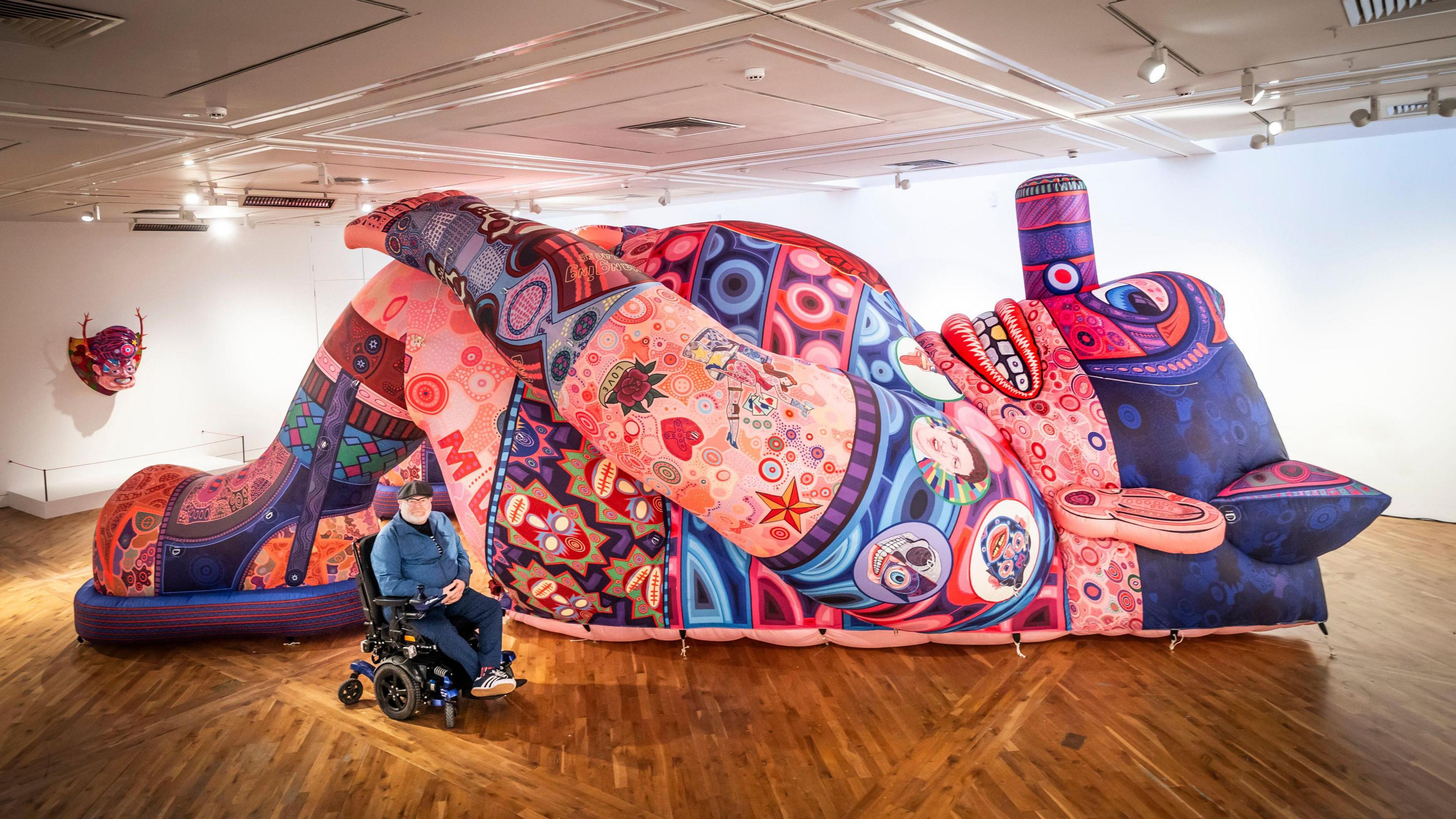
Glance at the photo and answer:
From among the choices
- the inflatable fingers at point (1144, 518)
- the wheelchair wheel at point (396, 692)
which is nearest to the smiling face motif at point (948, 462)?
the inflatable fingers at point (1144, 518)

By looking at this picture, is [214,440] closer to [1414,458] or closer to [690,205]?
[690,205]

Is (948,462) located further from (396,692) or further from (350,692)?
(350,692)

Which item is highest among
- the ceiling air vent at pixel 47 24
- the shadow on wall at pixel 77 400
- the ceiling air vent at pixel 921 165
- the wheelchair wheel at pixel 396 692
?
the ceiling air vent at pixel 921 165

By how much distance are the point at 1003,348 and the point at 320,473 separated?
389cm

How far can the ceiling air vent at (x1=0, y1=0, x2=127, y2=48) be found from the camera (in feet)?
7.64

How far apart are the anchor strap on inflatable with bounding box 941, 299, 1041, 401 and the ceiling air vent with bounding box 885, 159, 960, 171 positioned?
86.5 inches

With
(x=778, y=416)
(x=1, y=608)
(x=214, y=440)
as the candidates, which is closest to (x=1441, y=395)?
(x=778, y=416)

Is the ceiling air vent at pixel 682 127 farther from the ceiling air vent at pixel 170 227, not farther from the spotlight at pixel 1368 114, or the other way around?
the ceiling air vent at pixel 170 227

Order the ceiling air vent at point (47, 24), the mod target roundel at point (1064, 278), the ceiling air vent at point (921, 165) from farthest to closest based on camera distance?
1. the ceiling air vent at point (921, 165)
2. the mod target roundel at point (1064, 278)
3. the ceiling air vent at point (47, 24)

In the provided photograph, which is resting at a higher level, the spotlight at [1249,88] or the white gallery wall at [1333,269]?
the spotlight at [1249,88]

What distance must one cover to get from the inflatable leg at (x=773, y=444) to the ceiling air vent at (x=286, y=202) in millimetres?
Answer: 3383

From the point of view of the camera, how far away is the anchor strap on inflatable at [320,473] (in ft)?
16.3

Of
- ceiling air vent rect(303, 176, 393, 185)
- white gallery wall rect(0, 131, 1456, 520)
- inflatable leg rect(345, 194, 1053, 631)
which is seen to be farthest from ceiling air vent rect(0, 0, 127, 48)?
white gallery wall rect(0, 131, 1456, 520)

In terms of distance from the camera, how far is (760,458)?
12.2ft
